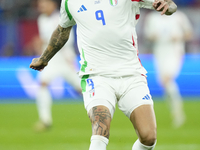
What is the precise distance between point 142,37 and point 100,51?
957cm

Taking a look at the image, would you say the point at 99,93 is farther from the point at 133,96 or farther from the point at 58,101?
the point at 58,101

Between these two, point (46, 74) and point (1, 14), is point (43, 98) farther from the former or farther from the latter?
point (1, 14)

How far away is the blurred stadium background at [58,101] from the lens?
21.9 feet

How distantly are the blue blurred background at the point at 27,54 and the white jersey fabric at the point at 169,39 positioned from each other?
1146 mm

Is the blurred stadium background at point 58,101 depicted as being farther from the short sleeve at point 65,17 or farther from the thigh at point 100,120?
the thigh at point 100,120

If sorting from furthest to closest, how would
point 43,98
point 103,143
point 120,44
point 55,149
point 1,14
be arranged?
1. point 1,14
2. point 43,98
3. point 55,149
4. point 120,44
5. point 103,143

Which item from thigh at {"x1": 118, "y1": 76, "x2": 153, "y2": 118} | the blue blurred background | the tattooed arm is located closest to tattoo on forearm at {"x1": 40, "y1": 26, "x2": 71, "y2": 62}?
the tattooed arm

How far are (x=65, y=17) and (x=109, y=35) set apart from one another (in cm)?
57

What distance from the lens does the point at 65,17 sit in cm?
434

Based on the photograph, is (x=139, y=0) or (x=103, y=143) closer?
(x=103, y=143)

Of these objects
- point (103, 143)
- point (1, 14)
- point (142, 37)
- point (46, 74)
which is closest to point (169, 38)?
point (46, 74)

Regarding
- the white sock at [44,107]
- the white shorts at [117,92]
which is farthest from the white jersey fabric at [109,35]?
the white sock at [44,107]

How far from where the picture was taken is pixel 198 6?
50.2 ft

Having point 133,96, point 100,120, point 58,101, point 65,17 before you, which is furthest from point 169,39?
point 100,120
